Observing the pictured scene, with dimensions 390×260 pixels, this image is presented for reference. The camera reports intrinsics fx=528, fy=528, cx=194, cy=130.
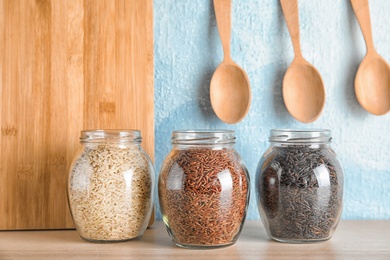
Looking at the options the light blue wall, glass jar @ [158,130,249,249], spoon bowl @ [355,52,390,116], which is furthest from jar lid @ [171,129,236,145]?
spoon bowl @ [355,52,390,116]

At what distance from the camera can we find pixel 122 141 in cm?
99

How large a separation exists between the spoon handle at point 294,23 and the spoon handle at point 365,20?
134 mm

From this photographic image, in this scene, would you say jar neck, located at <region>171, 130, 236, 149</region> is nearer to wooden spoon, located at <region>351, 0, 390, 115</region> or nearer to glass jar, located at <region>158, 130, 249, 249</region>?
glass jar, located at <region>158, 130, 249, 249</region>

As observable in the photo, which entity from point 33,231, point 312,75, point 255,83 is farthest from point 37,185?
point 312,75

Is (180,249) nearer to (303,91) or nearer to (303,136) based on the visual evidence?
(303,136)

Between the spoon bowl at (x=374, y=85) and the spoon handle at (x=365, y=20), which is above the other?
the spoon handle at (x=365, y=20)

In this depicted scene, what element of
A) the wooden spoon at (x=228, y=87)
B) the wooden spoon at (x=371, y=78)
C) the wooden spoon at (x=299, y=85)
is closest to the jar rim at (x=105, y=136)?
the wooden spoon at (x=228, y=87)

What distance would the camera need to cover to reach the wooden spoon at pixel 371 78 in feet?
3.74

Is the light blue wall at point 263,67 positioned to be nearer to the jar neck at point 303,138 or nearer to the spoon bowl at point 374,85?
the spoon bowl at point 374,85

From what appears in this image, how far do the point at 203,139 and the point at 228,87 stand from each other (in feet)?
0.80

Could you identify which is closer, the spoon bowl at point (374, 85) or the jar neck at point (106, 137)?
the jar neck at point (106, 137)

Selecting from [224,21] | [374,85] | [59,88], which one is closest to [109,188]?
[59,88]

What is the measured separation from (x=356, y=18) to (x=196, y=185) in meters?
0.57

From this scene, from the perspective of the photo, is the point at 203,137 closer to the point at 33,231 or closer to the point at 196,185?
the point at 196,185
